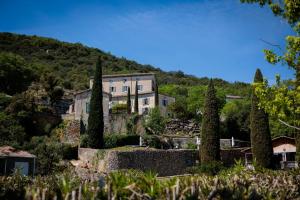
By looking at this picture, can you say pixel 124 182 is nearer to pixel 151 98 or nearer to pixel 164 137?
pixel 164 137

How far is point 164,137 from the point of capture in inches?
1973

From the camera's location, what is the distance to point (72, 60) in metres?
124

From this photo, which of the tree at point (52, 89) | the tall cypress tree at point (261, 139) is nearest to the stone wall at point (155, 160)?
the tall cypress tree at point (261, 139)

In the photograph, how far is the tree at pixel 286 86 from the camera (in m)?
14.1

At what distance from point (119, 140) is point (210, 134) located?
1353cm

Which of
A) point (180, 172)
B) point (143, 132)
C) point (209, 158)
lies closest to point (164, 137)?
point (143, 132)

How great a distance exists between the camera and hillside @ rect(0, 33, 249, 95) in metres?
109

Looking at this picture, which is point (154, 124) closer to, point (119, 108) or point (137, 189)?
point (119, 108)

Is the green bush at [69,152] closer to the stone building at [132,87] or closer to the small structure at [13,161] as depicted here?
the small structure at [13,161]

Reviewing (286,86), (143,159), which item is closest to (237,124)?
(143,159)

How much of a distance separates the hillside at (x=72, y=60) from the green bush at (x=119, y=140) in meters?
51.7

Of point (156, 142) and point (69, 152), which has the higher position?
point (156, 142)

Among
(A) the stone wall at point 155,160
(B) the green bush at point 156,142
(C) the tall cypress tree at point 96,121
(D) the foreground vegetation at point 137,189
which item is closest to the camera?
(D) the foreground vegetation at point 137,189

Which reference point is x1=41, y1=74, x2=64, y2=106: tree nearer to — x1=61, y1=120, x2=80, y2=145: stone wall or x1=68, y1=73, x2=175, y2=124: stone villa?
x1=68, y1=73, x2=175, y2=124: stone villa
